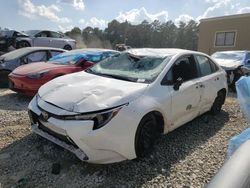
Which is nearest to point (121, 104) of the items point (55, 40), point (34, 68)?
point (34, 68)

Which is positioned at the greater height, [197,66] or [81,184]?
[197,66]

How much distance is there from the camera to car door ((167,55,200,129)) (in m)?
4.20

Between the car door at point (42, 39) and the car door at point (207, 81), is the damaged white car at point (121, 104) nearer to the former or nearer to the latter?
the car door at point (207, 81)

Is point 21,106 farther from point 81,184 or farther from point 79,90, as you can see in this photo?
point 81,184

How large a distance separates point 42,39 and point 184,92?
1328 centimetres

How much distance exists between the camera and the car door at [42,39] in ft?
50.9

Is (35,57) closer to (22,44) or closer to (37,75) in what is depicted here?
(37,75)

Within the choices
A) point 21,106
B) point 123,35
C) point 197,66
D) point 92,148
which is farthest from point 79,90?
point 123,35

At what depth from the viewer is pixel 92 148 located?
3.18 meters

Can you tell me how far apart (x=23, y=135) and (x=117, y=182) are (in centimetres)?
195

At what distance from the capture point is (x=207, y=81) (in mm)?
5160

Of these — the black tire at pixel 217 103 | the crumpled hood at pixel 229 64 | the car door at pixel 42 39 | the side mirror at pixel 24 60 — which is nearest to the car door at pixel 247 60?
the crumpled hood at pixel 229 64

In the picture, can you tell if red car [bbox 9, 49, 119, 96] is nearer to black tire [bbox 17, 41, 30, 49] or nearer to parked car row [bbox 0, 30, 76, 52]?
black tire [bbox 17, 41, 30, 49]

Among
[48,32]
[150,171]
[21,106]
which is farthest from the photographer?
[48,32]
